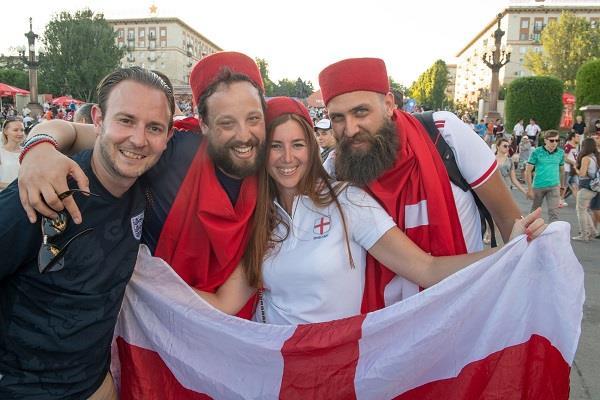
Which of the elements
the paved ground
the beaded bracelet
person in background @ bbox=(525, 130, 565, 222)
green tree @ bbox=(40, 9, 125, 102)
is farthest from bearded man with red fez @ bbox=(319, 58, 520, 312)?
green tree @ bbox=(40, 9, 125, 102)

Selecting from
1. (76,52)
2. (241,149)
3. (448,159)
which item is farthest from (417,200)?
(76,52)

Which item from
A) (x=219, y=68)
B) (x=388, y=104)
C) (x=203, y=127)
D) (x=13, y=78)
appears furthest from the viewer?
(x=13, y=78)

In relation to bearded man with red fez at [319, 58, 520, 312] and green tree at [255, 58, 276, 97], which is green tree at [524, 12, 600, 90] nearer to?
bearded man with red fez at [319, 58, 520, 312]

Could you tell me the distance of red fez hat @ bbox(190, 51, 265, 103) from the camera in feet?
8.74

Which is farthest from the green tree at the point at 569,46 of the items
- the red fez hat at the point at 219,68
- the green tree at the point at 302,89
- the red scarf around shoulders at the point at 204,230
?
the red scarf around shoulders at the point at 204,230

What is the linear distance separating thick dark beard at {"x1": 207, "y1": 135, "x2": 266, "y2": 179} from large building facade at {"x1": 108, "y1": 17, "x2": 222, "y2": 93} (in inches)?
3776

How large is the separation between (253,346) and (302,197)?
75 cm

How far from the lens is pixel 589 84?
23.0 metres

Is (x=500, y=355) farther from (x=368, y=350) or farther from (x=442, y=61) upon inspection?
(x=442, y=61)

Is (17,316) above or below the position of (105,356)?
above

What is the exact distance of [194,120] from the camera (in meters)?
2.75

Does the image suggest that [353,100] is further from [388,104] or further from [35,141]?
[35,141]

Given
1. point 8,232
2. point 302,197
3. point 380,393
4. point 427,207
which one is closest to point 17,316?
point 8,232

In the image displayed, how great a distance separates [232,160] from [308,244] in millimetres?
543
